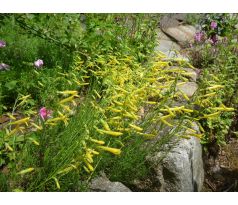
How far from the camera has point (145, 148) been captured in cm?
313

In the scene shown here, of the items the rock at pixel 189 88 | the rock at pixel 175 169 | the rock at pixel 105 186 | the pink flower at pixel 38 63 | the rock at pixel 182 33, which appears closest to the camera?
the rock at pixel 105 186

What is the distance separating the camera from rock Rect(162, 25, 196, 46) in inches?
267

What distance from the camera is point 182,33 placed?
7.09 meters

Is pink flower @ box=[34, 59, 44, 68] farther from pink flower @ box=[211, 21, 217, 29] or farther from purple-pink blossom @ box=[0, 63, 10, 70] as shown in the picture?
pink flower @ box=[211, 21, 217, 29]

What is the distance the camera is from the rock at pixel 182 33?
677 centimetres

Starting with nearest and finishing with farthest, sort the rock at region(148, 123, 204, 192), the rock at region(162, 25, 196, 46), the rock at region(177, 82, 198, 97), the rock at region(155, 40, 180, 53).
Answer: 1. the rock at region(148, 123, 204, 192)
2. the rock at region(177, 82, 198, 97)
3. the rock at region(155, 40, 180, 53)
4. the rock at region(162, 25, 196, 46)

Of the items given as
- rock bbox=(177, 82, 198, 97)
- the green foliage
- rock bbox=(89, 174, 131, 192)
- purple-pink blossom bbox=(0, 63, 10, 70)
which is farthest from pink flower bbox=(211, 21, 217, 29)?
rock bbox=(89, 174, 131, 192)

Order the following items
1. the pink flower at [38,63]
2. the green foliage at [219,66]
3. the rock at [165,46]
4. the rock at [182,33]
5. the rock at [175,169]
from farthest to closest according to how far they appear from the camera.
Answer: the rock at [182,33]
the rock at [165,46]
the green foliage at [219,66]
the pink flower at [38,63]
the rock at [175,169]

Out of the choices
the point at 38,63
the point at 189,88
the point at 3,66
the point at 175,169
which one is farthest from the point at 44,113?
the point at 189,88

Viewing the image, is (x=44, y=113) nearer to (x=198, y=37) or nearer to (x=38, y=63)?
(x=38, y=63)

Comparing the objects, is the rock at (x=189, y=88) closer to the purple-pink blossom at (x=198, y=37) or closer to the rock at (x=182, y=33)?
the purple-pink blossom at (x=198, y=37)

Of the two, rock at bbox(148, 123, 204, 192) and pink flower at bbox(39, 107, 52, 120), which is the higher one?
pink flower at bbox(39, 107, 52, 120)

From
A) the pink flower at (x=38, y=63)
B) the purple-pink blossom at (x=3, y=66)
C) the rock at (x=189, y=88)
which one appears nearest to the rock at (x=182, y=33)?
the rock at (x=189, y=88)
